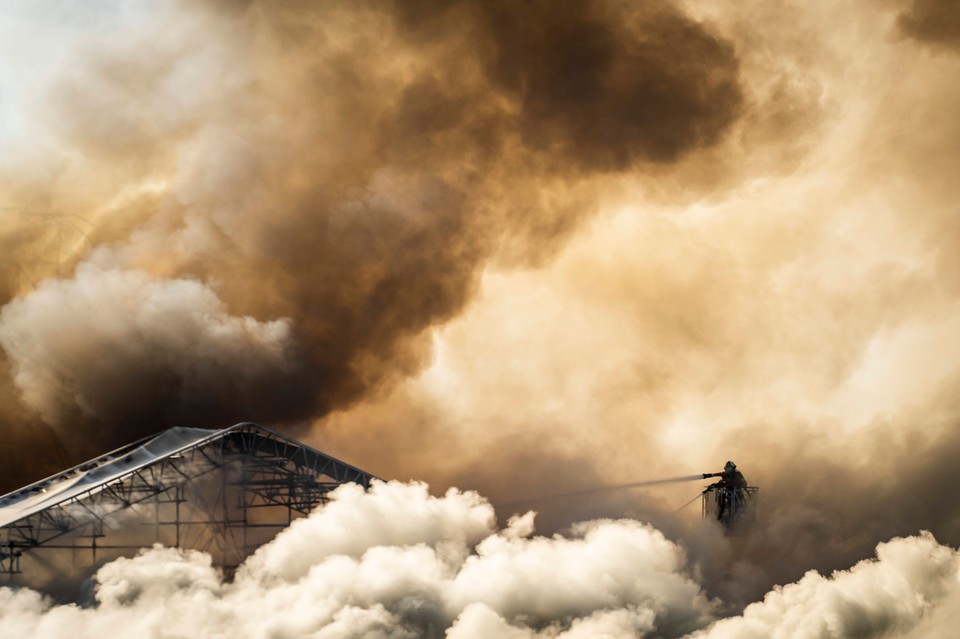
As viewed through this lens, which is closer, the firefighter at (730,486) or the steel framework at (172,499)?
the steel framework at (172,499)

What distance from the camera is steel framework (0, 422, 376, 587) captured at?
4612 cm

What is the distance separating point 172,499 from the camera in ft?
163

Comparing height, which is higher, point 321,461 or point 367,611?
point 321,461

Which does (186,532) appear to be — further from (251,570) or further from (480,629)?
(480,629)

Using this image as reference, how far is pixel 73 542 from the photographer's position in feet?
153

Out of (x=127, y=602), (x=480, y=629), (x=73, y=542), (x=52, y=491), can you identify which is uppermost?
(x=52, y=491)

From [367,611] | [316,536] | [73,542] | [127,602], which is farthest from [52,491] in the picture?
[367,611]

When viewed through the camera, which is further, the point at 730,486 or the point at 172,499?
the point at 730,486

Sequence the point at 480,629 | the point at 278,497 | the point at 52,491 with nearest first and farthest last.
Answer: the point at 480,629, the point at 52,491, the point at 278,497

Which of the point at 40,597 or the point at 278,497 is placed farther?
the point at 278,497

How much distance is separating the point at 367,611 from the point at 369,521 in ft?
19.1

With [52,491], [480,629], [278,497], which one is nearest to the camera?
[480,629]

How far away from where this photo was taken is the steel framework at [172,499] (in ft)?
151

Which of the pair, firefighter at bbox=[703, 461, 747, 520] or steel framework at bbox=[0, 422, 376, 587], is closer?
steel framework at bbox=[0, 422, 376, 587]
